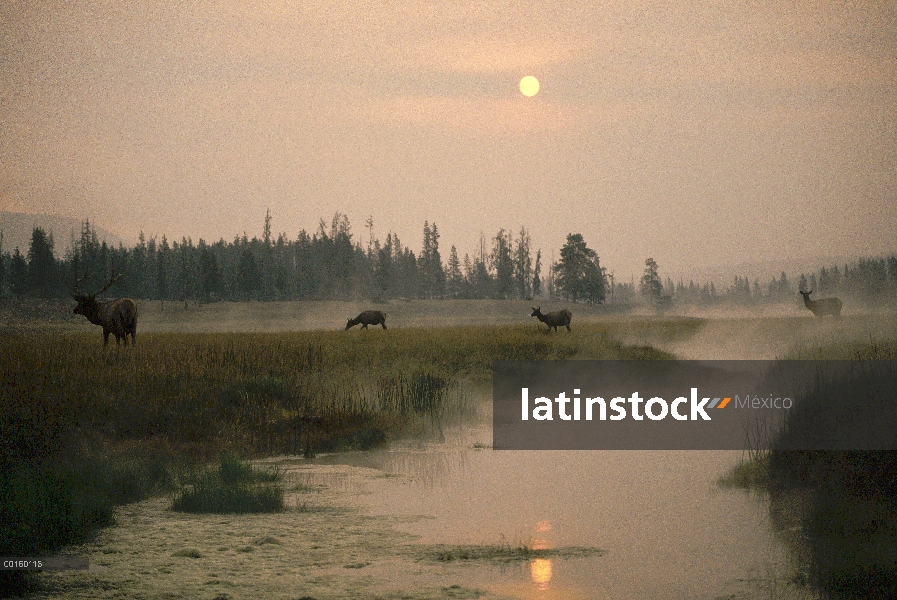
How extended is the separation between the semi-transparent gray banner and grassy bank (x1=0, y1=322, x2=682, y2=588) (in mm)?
2135

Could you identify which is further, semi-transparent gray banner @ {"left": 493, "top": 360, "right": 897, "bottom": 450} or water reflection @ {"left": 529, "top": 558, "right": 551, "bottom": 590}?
semi-transparent gray banner @ {"left": 493, "top": 360, "right": 897, "bottom": 450}

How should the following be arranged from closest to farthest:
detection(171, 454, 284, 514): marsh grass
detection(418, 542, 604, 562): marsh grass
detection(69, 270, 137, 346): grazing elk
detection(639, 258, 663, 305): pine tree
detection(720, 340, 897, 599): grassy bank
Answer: detection(720, 340, 897, 599): grassy bank < detection(418, 542, 604, 562): marsh grass < detection(171, 454, 284, 514): marsh grass < detection(69, 270, 137, 346): grazing elk < detection(639, 258, 663, 305): pine tree

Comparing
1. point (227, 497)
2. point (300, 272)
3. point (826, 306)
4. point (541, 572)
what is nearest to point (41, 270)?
point (300, 272)

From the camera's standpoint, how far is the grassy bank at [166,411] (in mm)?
11273

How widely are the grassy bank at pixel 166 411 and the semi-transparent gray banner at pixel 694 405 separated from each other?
2.13 meters

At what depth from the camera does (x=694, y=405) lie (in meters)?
22.7

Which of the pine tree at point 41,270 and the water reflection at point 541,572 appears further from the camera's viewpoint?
the pine tree at point 41,270

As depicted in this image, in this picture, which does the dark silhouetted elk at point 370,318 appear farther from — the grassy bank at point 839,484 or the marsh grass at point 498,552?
the marsh grass at point 498,552

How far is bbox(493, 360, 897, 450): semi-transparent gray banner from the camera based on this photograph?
1288 cm

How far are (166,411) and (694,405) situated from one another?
1446 centimetres

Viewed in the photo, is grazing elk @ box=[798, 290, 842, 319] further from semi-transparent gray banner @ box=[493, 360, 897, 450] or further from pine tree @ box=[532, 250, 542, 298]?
pine tree @ box=[532, 250, 542, 298]

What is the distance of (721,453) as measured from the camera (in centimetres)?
1599

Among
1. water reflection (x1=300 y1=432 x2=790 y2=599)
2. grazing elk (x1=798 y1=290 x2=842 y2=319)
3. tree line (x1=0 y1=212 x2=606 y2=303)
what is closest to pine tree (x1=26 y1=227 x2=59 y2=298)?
tree line (x1=0 y1=212 x2=606 y2=303)

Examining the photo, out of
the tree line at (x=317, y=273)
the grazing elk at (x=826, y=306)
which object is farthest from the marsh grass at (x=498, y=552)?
the tree line at (x=317, y=273)
